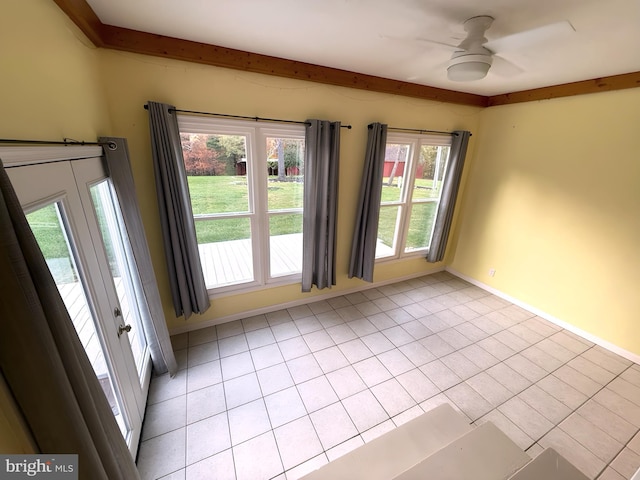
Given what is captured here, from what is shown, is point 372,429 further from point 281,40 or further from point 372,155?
point 281,40

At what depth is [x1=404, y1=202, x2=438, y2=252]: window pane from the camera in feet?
12.6

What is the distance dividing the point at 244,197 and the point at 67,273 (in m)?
1.61

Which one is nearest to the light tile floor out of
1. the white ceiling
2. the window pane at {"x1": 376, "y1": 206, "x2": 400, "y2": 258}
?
the window pane at {"x1": 376, "y1": 206, "x2": 400, "y2": 258}

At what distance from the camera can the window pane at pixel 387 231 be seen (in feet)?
11.8

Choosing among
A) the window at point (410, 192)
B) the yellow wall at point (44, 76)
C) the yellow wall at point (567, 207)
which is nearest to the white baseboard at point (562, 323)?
the yellow wall at point (567, 207)

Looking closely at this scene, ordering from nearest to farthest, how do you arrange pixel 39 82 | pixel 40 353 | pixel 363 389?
pixel 40 353
pixel 39 82
pixel 363 389

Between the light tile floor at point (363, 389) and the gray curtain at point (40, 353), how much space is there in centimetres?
113

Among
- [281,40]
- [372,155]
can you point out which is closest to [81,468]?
[281,40]

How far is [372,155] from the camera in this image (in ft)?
9.41

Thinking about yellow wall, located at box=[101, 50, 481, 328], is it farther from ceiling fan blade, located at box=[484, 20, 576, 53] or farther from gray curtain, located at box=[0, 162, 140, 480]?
gray curtain, located at box=[0, 162, 140, 480]

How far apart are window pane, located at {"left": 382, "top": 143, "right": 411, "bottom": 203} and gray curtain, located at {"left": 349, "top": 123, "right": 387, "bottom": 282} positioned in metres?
0.29

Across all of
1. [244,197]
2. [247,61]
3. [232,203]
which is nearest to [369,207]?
[244,197]

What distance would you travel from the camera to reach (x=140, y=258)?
1.82 meters

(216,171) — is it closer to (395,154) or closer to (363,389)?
(395,154)
